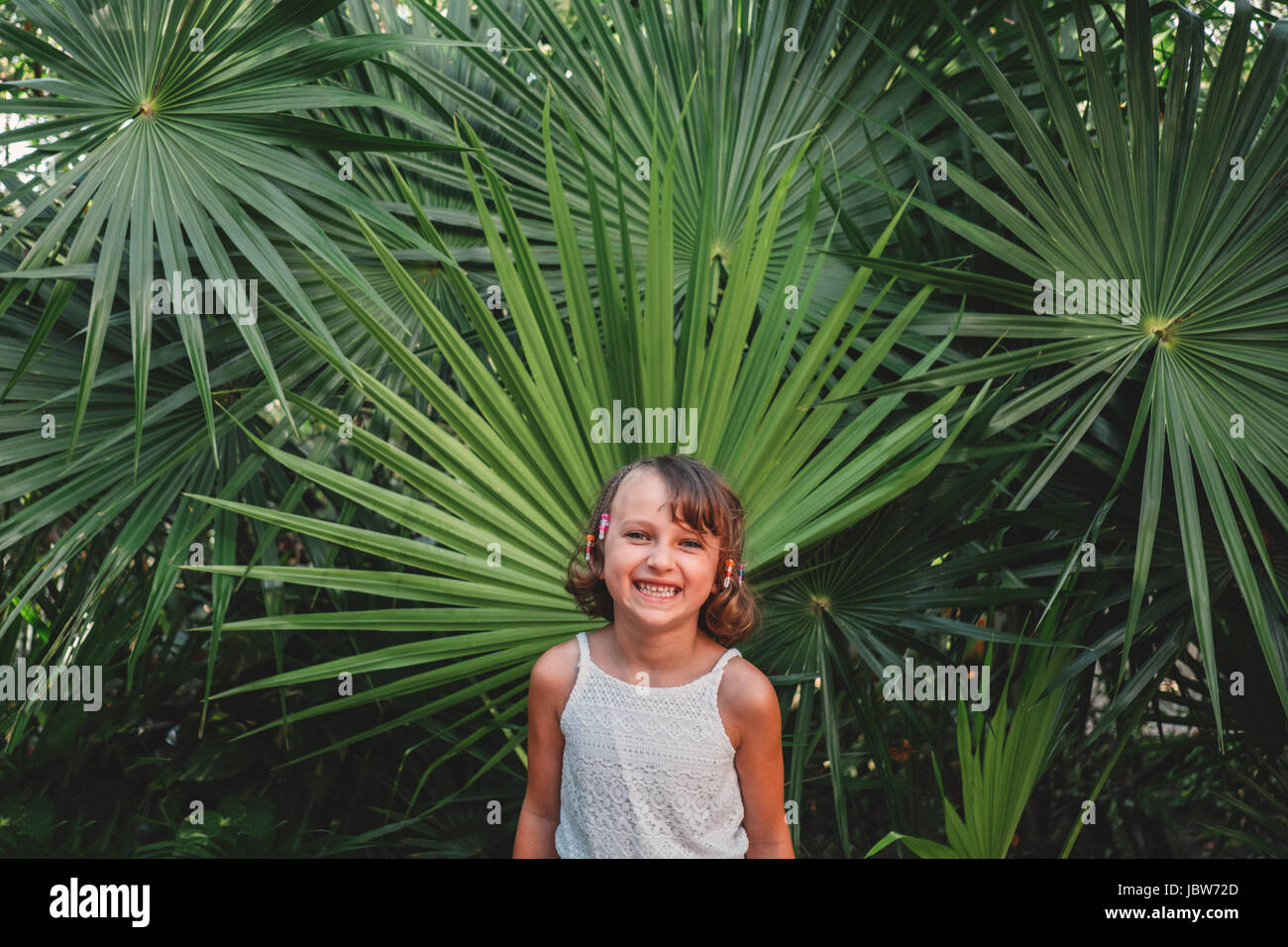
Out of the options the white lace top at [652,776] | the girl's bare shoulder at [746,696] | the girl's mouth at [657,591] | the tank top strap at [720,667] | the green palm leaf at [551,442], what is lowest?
the white lace top at [652,776]

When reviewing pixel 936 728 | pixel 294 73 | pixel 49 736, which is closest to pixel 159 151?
pixel 294 73

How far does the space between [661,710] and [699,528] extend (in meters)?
0.28

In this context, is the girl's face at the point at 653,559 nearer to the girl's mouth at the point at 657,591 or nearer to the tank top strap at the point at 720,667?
the girl's mouth at the point at 657,591

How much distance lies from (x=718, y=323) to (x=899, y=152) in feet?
3.64

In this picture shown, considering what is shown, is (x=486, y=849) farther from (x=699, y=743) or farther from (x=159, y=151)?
(x=159, y=151)

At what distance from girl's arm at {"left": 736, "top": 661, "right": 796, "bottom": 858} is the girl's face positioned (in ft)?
0.48

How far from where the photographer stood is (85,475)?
7.52 feet

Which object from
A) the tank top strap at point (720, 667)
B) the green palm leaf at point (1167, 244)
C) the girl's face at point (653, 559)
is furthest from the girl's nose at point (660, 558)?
the green palm leaf at point (1167, 244)

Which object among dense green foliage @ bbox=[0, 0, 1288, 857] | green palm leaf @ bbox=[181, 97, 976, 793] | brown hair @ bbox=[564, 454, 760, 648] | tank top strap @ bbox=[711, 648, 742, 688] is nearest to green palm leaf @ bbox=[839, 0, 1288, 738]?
dense green foliage @ bbox=[0, 0, 1288, 857]

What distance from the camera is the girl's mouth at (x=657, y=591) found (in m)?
1.48

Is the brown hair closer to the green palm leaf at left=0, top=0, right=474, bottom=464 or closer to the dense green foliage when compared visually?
the dense green foliage

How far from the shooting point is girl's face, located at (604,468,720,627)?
1479mm

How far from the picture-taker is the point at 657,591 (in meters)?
1.48
